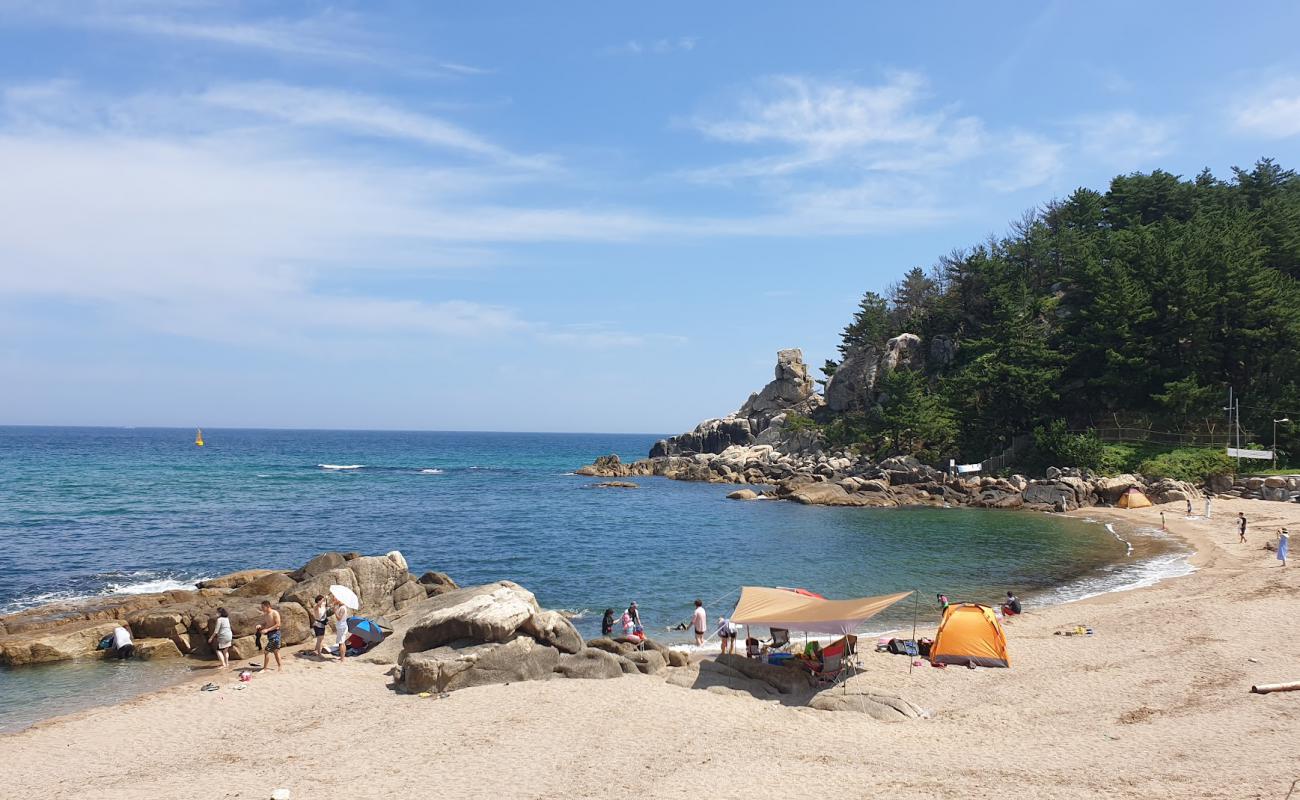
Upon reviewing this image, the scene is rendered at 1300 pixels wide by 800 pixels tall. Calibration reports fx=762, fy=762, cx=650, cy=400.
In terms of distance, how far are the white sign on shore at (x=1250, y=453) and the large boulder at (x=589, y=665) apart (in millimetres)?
49083

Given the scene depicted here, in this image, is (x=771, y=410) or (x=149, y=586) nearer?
(x=149, y=586)

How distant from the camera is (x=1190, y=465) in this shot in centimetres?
5172

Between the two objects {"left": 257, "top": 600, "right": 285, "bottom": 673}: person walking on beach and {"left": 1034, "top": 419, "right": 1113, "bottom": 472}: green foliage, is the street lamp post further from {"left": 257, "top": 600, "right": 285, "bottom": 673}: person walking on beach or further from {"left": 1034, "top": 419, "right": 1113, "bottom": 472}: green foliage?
{"left": 257, "top": 600, "right": 285, "bottom": 673}: person walking on beach

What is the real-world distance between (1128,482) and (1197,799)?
47.8 meters

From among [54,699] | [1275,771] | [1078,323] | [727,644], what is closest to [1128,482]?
[1078,323]

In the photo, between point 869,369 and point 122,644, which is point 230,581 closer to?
point 122,644

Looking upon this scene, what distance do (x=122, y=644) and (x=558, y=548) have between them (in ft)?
67.5

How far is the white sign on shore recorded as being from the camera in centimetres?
4762

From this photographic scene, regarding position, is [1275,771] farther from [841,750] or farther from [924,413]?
[924,413]

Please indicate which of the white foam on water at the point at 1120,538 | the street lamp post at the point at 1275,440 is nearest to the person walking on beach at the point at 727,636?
the white foam on water at the point at 1120,538

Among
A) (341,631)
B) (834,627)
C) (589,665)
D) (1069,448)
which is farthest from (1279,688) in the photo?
(1069,448)

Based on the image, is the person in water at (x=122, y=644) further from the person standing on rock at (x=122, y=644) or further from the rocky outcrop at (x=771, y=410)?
the rocky outcrop at (x=771, y=410)

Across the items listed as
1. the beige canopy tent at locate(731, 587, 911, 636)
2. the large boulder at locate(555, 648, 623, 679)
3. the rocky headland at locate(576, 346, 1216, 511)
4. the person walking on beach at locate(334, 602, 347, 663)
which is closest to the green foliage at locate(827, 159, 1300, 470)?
the rocky headland at locate(576, 346, 1216, 511)

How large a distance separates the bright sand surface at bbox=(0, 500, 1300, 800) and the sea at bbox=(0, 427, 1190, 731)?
4.30 meters
